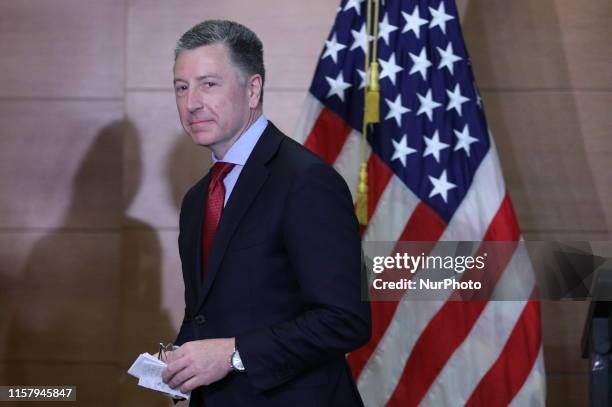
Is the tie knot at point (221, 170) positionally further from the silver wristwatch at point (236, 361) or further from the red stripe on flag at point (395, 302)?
the red stripe on flag at point (395, 302)

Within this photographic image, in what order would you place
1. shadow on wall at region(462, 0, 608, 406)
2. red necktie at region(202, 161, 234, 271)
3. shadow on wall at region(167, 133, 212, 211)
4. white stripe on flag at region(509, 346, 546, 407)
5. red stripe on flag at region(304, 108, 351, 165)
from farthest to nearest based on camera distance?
shadow on wall at region(167, 133, 212, 211) < shadow on wall at region(462, 0, 608, 406) < red stripe on flag at region(304, 108, 351, 165) < white stripe on flag at region(509, 346, 546, 407) < red necktie at region(202, 161, 234, 271)

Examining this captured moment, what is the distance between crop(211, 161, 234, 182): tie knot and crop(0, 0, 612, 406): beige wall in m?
2.05

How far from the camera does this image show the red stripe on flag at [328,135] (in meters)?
A: 3.42

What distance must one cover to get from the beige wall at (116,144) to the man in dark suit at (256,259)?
6.88 ft

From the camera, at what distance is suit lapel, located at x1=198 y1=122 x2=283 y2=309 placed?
180 centimetres

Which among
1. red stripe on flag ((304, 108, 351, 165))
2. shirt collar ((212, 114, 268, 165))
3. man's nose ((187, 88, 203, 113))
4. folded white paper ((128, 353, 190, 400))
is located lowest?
folded white paper ((128, 353, 190, 400))

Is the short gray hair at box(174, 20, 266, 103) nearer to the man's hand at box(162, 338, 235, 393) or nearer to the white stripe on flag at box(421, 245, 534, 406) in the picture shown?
the man's hand at box(162, 338, 235, 393)

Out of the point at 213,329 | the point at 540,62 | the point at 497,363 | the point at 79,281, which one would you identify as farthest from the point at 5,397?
the point at 540,62

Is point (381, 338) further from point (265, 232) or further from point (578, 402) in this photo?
point (265, 232)

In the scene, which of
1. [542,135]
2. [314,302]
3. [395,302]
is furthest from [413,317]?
[314,302]

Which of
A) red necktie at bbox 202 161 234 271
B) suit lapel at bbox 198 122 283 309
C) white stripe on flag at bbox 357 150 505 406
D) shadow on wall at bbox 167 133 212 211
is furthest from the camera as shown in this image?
shadow on wall at bbox 167 133 212 211

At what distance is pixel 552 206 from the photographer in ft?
12.7

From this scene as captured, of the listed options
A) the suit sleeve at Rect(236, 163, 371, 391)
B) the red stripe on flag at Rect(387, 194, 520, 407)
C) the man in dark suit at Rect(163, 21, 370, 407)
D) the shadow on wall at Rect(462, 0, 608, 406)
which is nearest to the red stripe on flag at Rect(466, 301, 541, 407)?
the red stripe on flag at Rect(387, 194, 520, 407)

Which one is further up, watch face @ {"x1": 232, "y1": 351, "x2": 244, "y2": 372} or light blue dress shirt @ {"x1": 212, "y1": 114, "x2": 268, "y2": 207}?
light blue dress shirt @ {"x1": 212, "y1": 114, "x2": 268, "y2": 207}
